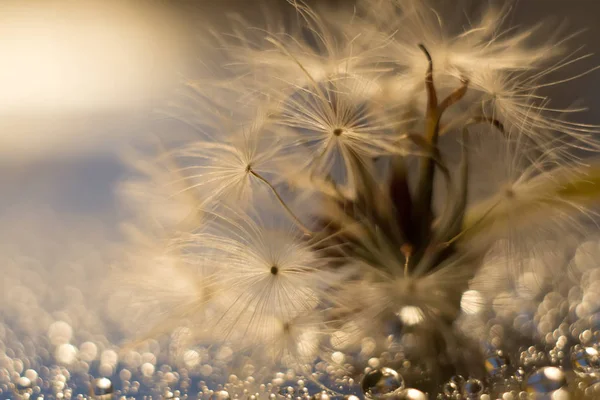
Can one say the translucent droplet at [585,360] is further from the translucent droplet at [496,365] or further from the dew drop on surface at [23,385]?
the dew drop on surface at [23,385]

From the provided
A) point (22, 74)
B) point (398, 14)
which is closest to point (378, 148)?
point (398, 14)

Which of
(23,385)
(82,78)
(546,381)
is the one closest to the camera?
(546,381)

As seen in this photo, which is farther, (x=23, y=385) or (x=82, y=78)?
(x=82, y=78)

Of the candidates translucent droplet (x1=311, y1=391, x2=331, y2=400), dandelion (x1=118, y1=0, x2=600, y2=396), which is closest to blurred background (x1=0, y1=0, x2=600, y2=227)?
dandelion (x1=118, y1=0, x2=600, y2=396)

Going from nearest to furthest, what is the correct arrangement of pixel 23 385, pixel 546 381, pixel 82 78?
pixel 546 381 → pixel 23 385 → pixel 82 78

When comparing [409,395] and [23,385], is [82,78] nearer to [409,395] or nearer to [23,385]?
[23,385]

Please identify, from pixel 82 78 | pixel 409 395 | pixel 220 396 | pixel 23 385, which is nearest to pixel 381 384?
pixel 409 395

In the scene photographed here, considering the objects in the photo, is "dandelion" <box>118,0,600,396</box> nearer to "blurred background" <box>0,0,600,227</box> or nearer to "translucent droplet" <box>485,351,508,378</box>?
"translucent droplet" <box>485,351,508,378</box>
